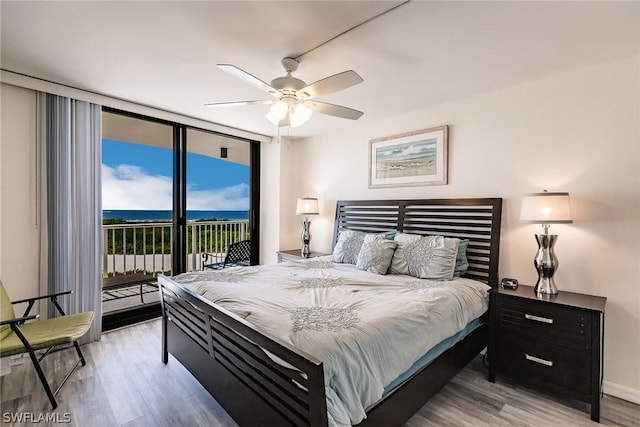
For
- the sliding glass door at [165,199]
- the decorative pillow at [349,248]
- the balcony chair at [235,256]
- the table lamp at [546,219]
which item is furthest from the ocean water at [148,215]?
the table lamp at [546,219]

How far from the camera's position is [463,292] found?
2.34 metres

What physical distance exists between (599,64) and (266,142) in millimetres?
3897

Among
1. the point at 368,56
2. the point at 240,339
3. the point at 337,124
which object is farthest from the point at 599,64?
the point at 240,339

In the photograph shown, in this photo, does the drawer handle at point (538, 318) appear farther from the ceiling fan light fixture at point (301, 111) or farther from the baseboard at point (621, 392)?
the ceiling fan light fixture at point (301, 111)

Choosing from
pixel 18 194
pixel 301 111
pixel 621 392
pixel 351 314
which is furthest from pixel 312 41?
pixel 621 392

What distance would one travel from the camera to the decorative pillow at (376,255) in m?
2.92

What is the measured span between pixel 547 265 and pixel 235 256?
3843 millimetres

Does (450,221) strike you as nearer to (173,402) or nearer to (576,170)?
(576,170)

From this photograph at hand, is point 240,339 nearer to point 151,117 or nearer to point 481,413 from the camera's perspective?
point 481,413

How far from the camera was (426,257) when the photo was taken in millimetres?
2768

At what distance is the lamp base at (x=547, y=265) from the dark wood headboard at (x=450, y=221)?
0.42 metres

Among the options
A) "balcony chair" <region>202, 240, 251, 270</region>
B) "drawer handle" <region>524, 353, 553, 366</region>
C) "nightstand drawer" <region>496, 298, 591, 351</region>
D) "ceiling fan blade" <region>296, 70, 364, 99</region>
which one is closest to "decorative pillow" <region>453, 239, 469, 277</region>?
"nightstand drawer" <region>496, 298, 591, 351</region>

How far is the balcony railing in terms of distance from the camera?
4.23 m

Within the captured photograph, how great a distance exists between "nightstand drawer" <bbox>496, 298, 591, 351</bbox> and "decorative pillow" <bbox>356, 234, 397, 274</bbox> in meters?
0.98
